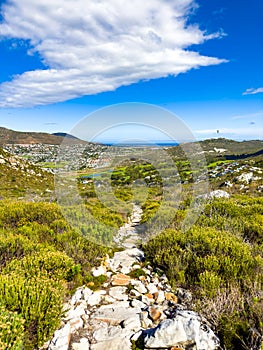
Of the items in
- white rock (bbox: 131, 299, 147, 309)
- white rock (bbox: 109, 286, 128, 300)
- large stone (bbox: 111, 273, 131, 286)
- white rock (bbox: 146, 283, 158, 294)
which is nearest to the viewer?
white rock (bbox: 131, 299, 147, 309)

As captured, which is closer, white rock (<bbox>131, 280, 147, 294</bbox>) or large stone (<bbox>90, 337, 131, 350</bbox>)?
large stone (<bbox>90, 337, 131, 350</bbox>)

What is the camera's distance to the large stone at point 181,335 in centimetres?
365

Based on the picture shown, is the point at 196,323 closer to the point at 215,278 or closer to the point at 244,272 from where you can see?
the point at 215,278

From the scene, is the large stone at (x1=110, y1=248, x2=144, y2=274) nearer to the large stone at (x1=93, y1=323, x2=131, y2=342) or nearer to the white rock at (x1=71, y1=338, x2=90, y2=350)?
the large stone at (x1=93, y1=323, x2=131, y2=342)

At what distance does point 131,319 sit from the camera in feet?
14.7

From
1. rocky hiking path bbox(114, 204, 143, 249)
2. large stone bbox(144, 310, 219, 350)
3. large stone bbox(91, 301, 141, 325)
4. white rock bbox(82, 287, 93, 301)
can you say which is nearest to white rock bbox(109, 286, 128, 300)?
large stone bbox(91, 301, 141, 325)

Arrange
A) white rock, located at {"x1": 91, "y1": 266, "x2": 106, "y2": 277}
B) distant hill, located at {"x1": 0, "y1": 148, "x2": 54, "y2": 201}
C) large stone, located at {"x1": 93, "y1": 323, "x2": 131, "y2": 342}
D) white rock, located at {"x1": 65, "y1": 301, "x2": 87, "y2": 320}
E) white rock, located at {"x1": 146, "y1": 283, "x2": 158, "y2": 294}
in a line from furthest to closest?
1. distant hill, located at {"x1": 0, "y1": 148, "x2": 54, "y2": 201}
2. white rock, located at {"x1": 91, "y1": 266, "x2": 106, "y2": 277}
3. white rock, located at {"x1": 146, "y1": 283, "x2": 158, "y2": 294}
4. white rock, located at {"x1": 65, "y1": 301, "x2": 87, "y2": 320}
5. large stone, located at {"x1": 93, "y1": 323, "x2": 131, "y2": 342}

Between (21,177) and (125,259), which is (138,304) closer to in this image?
(125,259)

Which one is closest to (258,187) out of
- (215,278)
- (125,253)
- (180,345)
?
(125,253)

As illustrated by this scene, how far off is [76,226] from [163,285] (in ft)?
13.2

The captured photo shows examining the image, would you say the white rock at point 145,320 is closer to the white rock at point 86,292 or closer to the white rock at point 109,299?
the white rock at point 109,299

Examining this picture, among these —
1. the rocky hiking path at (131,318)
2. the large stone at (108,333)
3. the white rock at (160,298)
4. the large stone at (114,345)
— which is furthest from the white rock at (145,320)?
the white rock at (160,298)

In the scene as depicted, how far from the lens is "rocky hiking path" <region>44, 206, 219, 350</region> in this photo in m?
3.74

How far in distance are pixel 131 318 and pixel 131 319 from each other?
4cm
